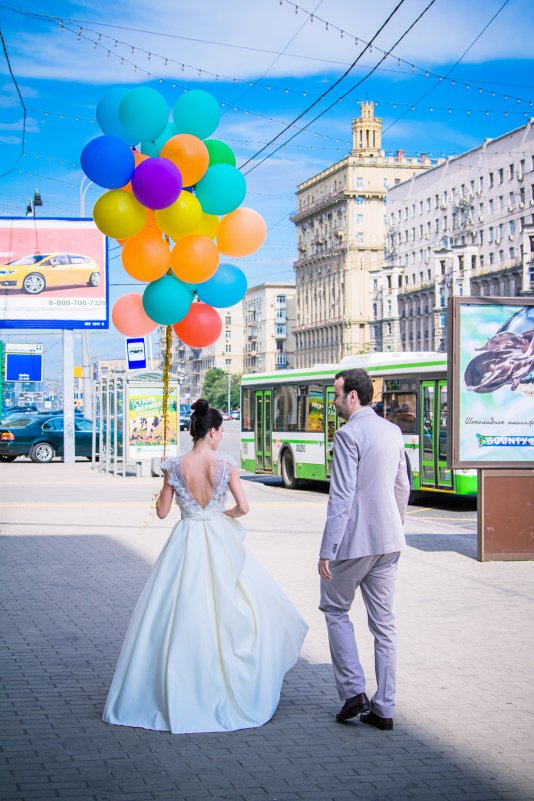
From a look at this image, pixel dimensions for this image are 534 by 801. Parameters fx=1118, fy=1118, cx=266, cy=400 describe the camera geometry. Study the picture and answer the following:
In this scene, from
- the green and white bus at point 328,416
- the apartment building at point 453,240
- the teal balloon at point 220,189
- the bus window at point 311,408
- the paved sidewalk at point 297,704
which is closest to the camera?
the paved sidewalk at point 297,704

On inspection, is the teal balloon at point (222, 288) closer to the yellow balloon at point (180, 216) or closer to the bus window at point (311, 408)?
the yellow balloon at point (180, 216)

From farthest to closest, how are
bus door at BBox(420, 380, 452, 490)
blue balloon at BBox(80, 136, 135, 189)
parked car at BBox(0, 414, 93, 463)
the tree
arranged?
the tree < parked car at BBox(0, 414, 93, 463) < bus door at BBox(420, 380, 452, 490) < blue balloon at BBox(80, 136, 135, 189)

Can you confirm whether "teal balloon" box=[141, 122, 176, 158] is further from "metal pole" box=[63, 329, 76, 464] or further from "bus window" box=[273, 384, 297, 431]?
"metal pole" box=[63, 329, 76, 464]

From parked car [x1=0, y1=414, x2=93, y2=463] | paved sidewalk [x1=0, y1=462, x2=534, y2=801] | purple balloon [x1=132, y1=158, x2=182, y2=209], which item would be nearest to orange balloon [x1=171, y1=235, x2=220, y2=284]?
purple balloon [x1=132, y1=158, x2=182, y2=209]

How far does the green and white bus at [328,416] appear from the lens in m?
19.0

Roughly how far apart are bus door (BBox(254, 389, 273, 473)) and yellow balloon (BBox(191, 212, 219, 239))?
17.7 metres

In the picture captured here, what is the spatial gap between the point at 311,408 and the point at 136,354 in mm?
6435

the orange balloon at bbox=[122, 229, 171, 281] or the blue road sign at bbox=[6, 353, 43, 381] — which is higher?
the blue road sign at bbox=[6, 353, 43, 381]

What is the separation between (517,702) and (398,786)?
1683 millimetres

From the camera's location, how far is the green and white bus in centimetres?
1903

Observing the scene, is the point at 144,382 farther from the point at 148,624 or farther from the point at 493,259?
the point at 493,259

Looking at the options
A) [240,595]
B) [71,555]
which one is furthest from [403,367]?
[240,595]

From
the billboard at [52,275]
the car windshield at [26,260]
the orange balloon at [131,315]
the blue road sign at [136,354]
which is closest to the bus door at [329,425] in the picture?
the blue road sign at [136,354]

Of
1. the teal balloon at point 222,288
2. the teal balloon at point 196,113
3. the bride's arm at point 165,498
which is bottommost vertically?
the bride's arm at point 165,498
